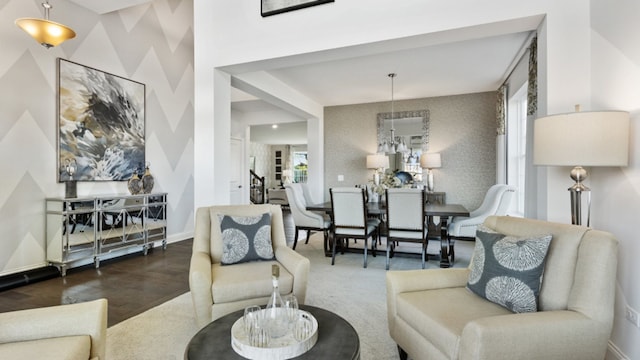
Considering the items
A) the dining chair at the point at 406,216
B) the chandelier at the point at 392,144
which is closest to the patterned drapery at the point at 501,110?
the chandelier at the point at 392,144

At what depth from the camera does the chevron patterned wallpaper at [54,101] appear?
3.41 metres

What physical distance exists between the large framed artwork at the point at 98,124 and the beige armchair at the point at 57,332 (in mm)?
3111

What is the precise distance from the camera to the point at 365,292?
10.2 ft

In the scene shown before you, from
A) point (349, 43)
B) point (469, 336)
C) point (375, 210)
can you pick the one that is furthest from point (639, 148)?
point (375, 210)

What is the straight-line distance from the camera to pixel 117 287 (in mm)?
3250

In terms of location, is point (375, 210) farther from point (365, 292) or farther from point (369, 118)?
point (369, 118)

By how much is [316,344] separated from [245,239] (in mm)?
1363

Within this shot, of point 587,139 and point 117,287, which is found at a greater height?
point 587,139

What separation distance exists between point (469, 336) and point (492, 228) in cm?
99

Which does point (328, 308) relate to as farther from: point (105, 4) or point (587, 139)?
point (105, 4)

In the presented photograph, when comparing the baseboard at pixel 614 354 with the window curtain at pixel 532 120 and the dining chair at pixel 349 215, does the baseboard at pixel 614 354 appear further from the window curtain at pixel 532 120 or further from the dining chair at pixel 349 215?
the dining chair at pixel 349 215

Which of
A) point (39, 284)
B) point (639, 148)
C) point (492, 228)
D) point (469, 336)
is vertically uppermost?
point (639, 148)

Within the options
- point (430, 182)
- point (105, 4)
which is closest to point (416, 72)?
point (430, 182)

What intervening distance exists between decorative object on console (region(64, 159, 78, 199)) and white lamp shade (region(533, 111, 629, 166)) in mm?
4805
